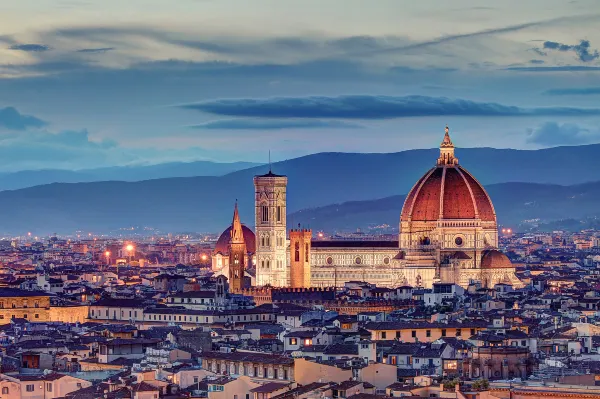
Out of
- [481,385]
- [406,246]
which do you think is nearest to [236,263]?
[406,246]

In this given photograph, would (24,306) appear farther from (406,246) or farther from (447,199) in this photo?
(447,199)

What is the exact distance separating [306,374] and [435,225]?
8646 cm

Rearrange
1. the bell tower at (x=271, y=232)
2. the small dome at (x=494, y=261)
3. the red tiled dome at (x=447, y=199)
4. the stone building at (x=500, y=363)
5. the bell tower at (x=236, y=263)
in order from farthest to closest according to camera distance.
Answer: the red tiled dome at (x=447, y=199) → the bell tower at (x=271, y=232) → the small dome at (x=494, y=261) → the bell tower at (x=236, y=263) → the stone building at (x=500, y=363)

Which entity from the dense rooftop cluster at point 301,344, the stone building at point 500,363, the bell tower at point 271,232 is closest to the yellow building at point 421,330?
the dense rooftop cluster at point 301,344

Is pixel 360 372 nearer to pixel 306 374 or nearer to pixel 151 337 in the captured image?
pixel 306 374

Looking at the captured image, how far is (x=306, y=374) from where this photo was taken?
61.0 metres

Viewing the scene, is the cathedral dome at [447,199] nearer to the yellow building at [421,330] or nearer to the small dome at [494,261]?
the small dome at [494,261]

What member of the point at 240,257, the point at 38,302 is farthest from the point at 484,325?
the point at 240,257

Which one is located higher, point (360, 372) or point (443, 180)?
point (443, 180)

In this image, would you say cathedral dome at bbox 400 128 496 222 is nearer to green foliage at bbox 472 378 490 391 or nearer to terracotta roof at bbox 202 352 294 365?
terracotta roof at bbox 202 352 294 365

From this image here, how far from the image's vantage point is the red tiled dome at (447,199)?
146250 mm

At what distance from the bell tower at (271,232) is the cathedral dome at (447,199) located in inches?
357

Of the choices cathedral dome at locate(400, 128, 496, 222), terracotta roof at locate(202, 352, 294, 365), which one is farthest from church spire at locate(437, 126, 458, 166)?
terracotta roof at locate(202, 352, 294, 365)

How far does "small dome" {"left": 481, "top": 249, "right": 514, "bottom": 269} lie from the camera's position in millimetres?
140750
